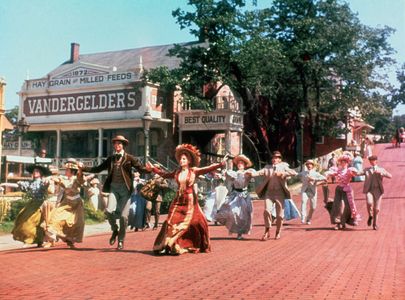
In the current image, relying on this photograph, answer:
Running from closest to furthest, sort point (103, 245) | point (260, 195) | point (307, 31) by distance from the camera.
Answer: point (103, 245) → point (260, 195) → point (307, 31)

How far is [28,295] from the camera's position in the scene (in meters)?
5.84

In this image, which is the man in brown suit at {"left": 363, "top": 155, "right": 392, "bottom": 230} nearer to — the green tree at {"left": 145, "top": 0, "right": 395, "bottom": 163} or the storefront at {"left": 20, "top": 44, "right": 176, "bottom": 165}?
the green tree at {"left": 145, "top": 0, "right": 395, "bottom": 163}

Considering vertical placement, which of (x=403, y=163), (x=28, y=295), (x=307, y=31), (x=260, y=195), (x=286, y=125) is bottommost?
(x=28, y=295)

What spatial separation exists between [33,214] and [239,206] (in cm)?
438

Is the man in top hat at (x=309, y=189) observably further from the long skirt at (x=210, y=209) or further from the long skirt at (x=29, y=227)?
the long skirt at (x=29, y=227)

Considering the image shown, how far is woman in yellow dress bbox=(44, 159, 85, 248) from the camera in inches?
405

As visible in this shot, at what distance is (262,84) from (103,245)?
75.3ft

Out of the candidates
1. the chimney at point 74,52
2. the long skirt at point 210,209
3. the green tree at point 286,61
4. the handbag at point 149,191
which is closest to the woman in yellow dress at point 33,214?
the handbag at point 149,191

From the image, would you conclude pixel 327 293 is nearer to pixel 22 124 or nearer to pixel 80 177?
pixel 80 177

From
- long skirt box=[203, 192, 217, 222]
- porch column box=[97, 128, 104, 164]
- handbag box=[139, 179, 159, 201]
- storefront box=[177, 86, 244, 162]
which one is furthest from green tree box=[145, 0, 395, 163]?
handbag box=[139, 179, 159, 201]

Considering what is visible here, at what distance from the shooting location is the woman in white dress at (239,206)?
38.9ft

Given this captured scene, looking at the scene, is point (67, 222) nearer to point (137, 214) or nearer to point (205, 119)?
point (137, 214)

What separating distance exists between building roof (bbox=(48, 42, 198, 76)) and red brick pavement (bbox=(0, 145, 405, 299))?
87.3ft

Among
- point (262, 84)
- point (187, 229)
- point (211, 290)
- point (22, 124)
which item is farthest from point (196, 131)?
point (211, 290)
